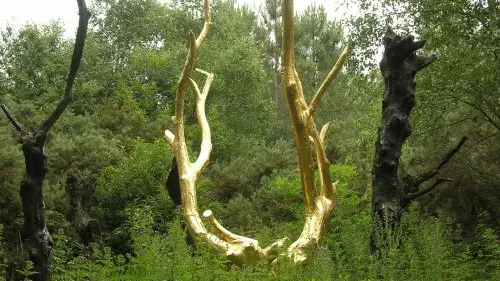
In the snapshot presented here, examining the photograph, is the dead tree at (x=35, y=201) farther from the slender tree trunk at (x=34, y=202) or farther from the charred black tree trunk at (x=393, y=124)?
the charred black tree trunk at (x=393, y=124)

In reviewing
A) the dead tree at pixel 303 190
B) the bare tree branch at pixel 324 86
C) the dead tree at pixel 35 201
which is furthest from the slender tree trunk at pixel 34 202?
the bare tree branch at pixel 324 86

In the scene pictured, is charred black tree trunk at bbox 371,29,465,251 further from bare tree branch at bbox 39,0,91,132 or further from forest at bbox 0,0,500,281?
bare tree branch at bbox 39,0,91,132

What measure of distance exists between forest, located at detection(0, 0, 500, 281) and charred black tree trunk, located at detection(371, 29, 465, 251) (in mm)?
22

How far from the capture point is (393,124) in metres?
→ 7.16

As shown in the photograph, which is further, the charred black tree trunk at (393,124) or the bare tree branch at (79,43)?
the charred black tree trunk at (393,124)

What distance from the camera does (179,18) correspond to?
25.4 m

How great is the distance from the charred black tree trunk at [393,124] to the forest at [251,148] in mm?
22

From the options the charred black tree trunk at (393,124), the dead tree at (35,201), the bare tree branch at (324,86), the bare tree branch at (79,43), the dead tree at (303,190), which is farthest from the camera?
the bare tree branch at (324,86)

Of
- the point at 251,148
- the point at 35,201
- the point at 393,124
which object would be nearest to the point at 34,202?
the point at 35,201

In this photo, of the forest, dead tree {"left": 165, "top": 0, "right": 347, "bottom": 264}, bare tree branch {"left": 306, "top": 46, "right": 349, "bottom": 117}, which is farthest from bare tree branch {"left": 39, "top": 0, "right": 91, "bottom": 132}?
bare tree branch {"left": 306, "top": 46, "right": 349, "bottom": 117}

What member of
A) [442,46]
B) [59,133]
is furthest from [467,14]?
[59,133]

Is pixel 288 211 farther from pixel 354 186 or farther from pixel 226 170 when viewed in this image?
pixel 226 170

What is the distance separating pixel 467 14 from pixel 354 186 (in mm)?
6253

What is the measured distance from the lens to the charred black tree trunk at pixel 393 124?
23.2 feet
